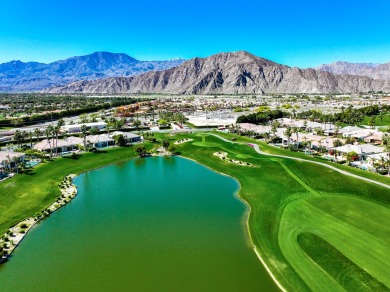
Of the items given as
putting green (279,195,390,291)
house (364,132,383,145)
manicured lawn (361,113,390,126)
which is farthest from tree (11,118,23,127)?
manicured lawn (361,113,390,126)

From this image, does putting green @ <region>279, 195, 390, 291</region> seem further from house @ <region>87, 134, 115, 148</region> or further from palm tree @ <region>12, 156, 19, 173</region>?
house @ <region>87, 134, 115, 148</region>

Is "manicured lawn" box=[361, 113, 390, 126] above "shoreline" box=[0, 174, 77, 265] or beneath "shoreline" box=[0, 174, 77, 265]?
above

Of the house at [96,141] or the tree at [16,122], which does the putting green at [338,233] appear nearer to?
the house at [96,141]

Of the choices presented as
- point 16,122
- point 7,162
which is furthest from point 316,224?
point 16,122

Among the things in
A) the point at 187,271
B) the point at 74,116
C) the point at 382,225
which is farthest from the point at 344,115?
the point at 74,116

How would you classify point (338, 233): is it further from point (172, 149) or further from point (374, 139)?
point (374, 139)

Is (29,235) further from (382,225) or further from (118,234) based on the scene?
(382,225)

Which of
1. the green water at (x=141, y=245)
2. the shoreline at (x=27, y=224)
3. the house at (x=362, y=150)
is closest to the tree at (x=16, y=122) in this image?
the shoreline at (x=27, y=224)
